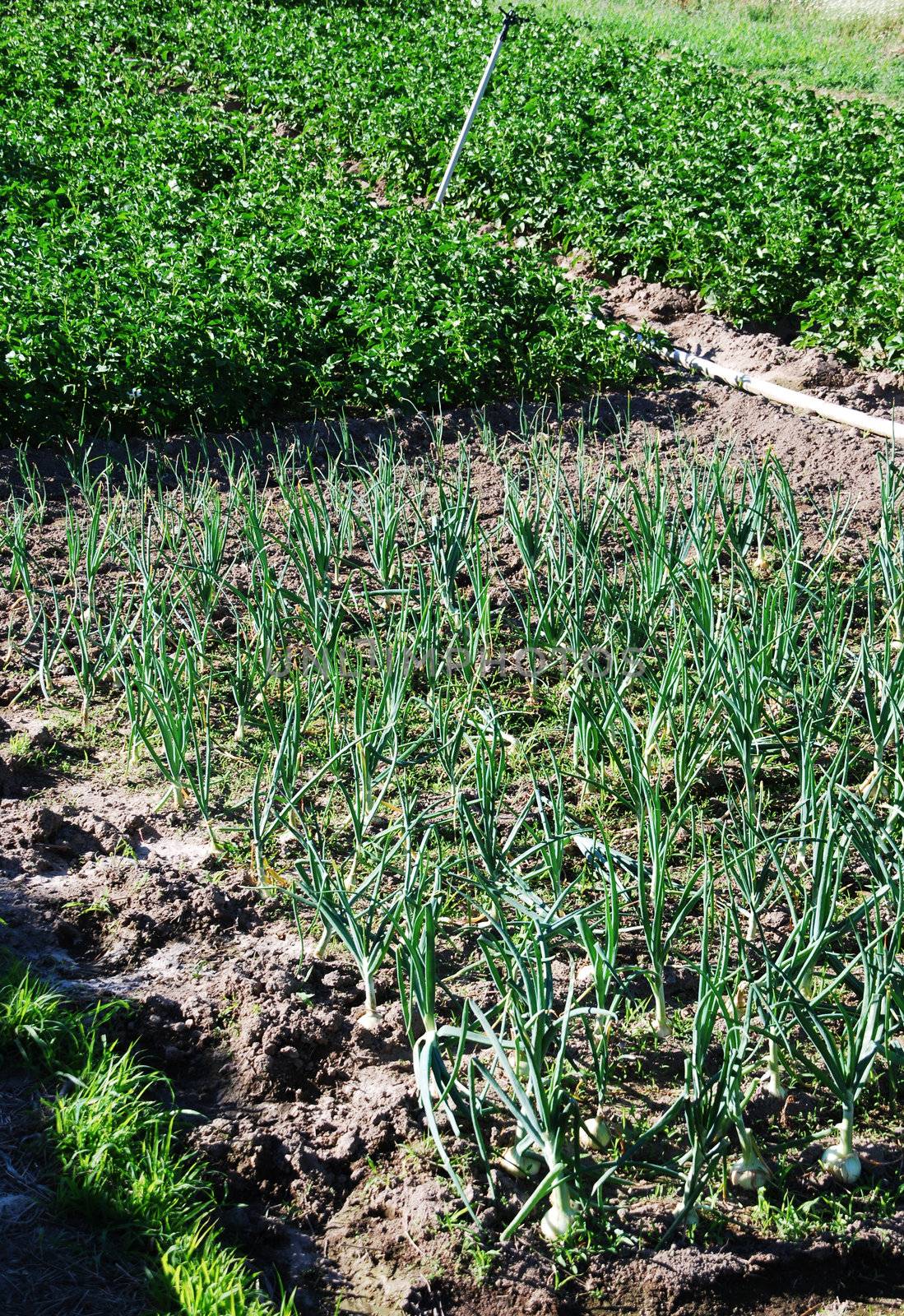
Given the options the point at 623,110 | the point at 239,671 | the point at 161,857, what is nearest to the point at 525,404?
the point at 239,671

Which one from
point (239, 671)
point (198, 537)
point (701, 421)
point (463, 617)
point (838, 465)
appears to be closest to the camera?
point (239, 671)

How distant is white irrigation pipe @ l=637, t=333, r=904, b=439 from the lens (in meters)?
5.18

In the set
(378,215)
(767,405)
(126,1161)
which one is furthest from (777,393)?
(126,1161)

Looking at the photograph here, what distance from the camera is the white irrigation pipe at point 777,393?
518 cm

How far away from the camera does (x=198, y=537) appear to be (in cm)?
401

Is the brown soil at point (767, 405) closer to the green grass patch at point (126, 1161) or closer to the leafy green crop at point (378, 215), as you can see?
the leafy green crop at point (378, 215)

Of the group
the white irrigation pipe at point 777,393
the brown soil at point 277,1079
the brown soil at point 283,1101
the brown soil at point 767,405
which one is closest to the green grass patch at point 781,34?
the brown soil at point 767,405

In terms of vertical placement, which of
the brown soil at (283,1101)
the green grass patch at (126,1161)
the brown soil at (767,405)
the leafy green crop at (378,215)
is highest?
the leafy green crop at (378,215)

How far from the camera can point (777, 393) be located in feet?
18.1

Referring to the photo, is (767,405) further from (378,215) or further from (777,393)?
(378,215)

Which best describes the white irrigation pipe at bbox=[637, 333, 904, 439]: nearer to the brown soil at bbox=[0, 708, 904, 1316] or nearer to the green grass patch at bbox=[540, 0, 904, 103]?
the brown soil at bbox=[0, 708, 904, 1316]

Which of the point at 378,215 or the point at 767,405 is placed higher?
the point at 378,215

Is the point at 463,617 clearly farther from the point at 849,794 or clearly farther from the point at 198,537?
the point at 849,794

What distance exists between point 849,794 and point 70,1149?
150 cm
